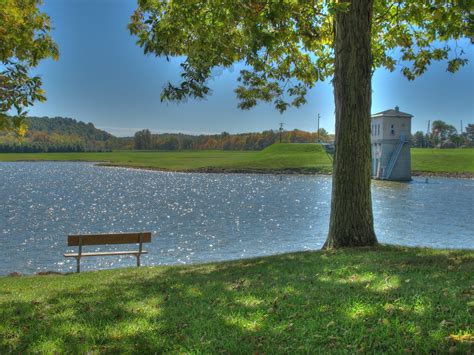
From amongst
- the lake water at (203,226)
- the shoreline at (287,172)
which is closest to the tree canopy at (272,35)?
the lake water at (203,226)

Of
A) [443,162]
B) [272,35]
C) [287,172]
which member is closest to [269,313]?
[272,35]

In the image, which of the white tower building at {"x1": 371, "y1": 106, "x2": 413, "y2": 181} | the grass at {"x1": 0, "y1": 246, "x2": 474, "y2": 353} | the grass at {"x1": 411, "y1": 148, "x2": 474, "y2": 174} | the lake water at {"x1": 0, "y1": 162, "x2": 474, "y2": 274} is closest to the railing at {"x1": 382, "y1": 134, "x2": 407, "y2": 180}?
the white tower building at {"x1": 371, "y1": 106, "x2": 413, "y2": 181}

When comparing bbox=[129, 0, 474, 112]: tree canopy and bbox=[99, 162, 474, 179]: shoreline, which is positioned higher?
bbox=[129, 0, 474, 112]: tree canopy

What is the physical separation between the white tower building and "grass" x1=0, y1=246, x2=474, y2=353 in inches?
3209

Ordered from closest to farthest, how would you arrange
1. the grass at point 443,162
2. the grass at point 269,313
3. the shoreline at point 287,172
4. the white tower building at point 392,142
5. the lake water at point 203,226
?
1. the grass at point 269,313
2. the lake water at point 203,226
3. the white tower building at point 392,142
4. the shoreline at point 287,172
5. the grass at point 443,162

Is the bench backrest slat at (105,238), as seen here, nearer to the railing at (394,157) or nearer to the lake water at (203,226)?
the lake water at (203,226)

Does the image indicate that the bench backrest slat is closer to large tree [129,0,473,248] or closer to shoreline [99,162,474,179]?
large tree [129,0,473,248]

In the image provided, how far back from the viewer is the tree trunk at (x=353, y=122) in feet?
36.3

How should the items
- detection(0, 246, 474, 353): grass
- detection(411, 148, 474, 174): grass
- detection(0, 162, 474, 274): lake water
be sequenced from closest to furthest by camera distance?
detection(0, 246, 474, 353): grass
detection(0, 162, 474, 274): lake water
detection(411, 148, 474, 174): grass

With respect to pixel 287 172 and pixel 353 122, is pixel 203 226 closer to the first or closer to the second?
pixel 353 122

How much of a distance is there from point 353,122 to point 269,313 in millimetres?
6615

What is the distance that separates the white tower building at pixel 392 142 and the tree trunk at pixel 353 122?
77.3m

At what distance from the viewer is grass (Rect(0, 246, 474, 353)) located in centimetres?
495

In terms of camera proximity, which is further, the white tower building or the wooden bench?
the white tower building
